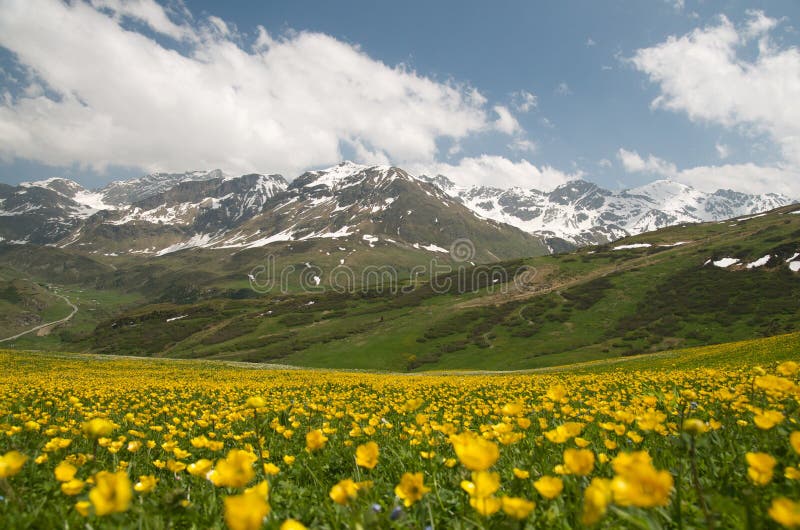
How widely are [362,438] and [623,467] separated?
18.8 ft

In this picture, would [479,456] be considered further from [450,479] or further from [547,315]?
[547,315]

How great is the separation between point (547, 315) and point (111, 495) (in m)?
119

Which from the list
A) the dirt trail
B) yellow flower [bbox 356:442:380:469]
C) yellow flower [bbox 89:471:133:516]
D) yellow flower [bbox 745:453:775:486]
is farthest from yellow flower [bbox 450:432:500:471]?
the dirt trail

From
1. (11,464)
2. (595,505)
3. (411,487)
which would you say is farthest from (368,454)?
(11,464)

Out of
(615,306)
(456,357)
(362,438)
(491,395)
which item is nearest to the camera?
(362,438)

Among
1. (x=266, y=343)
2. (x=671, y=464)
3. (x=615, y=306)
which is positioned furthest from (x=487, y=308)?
(x=671, y=464)

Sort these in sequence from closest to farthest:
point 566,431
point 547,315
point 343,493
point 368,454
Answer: point 343,493, point 368,454, point 566,431, point 547,315

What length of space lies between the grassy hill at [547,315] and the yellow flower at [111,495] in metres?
87.9

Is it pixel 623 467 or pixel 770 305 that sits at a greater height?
pixel 623 467

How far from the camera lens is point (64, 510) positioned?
10.7 ft

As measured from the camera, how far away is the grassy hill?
91.6 m

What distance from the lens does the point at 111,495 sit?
192cm

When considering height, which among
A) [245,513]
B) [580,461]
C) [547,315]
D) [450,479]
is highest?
[245,513]

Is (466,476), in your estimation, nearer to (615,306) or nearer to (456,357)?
(456,357)
